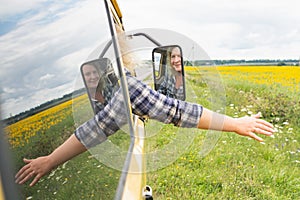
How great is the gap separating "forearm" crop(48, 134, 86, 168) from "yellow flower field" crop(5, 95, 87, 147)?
4 cm

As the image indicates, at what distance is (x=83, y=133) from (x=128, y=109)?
2.11ft

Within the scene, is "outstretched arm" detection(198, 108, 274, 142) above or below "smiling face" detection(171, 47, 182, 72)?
below

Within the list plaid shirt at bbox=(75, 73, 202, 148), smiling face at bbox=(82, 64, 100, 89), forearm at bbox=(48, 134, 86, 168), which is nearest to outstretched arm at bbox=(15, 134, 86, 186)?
forearm at bbox=(48, 134, 86, 168)

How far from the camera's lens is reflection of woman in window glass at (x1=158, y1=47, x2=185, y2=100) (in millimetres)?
2553

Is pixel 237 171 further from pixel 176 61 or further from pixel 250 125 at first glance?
pixel 250 125

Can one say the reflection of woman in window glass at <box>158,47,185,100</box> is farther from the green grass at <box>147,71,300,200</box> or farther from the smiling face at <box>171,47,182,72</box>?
the green grass at <box>147,71,300,200</box>

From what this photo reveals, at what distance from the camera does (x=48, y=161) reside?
53 centimetres

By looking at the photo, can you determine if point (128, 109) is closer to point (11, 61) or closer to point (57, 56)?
point (57, 56)

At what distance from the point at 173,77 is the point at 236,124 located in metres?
1.26

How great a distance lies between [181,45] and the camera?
7.93 feet

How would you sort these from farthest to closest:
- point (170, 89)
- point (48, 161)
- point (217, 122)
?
point (170, 89)
point (217, 122)
point (48, 161)

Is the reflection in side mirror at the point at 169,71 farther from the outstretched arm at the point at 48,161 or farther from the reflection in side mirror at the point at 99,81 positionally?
the outstretched arm at the point at 48,161

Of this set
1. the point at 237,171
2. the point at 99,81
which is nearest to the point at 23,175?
the point at 99,81

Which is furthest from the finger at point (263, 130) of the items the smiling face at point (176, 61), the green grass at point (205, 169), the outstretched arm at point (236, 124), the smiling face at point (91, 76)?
the smiling face at point (176, 61)
